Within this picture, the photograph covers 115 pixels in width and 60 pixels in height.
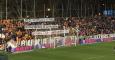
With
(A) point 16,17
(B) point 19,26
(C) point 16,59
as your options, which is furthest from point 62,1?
(C) point 16,59

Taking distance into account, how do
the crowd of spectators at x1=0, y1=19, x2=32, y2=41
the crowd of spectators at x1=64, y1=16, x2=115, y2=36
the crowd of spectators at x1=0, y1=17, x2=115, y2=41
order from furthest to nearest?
the crowd of spectators at x1=64, y1=16, x2=115, y2=36 < the crowd of spectators at x1=0, y1=17, x2=115, y2=41 < the crowd of spectators at x1=0, y1=19, x2=32, y2=41

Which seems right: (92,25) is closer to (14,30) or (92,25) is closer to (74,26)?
(74,26)

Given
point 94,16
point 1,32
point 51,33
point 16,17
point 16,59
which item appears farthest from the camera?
point 94,16

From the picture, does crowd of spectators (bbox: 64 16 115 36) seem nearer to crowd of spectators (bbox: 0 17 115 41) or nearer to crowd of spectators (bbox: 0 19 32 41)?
crowd of spectators (bbox: 0 17 115 41)

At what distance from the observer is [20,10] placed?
40.5 metres

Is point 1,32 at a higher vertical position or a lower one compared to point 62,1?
lower

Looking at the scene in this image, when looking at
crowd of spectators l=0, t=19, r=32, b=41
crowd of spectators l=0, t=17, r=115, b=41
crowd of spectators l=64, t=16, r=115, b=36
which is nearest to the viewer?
crowd of spectators l=0, t=19, r=32, b=41

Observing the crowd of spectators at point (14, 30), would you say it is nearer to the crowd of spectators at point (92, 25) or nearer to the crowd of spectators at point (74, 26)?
the crowd of spectators at point (74, 26)

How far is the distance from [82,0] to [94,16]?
4645 millimetres

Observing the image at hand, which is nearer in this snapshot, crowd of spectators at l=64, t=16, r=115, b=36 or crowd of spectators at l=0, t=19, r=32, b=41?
crowd of spectators at l=0, t=19, r=32, b=41

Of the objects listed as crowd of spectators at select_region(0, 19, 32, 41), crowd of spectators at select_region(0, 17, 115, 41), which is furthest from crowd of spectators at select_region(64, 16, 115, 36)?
crowd of spectators at select_region(0, 19, 32, 41)

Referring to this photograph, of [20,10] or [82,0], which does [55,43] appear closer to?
[20,10]

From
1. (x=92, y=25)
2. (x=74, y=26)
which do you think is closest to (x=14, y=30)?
(x=74, y=26)

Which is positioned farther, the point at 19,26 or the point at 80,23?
the point at 80,23
